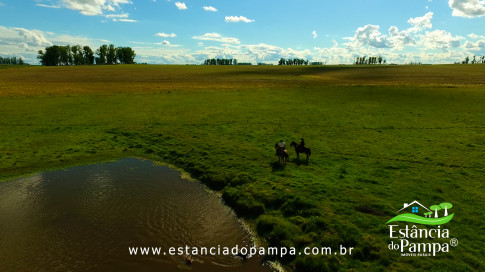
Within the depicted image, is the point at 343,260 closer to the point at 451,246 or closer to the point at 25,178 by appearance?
the point at 451,246

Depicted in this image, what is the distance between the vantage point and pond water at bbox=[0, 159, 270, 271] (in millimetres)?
11430

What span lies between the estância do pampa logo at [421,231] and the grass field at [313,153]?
1.21ft

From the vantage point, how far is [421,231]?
1252 centimetres

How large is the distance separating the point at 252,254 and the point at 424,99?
5002 cm

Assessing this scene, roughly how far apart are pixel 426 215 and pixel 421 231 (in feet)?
5.46

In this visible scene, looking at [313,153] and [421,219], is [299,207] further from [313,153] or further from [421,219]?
[313,153]

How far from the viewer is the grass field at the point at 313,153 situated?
12.5 m

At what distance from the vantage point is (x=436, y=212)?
1380 cm

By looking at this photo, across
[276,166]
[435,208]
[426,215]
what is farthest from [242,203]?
[435,208]

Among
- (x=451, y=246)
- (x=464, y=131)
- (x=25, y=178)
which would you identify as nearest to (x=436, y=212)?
(x=451, y=246)

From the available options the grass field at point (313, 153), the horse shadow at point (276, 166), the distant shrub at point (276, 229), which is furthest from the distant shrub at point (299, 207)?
the horse shadow at point (276, 166)

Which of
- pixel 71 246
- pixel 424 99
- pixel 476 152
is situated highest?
pixel 424 99

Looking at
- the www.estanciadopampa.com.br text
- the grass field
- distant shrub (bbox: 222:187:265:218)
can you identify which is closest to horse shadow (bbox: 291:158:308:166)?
the grass field

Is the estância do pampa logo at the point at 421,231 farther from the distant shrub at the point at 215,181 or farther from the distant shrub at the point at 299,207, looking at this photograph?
the distant shrub at the point at 215,181
